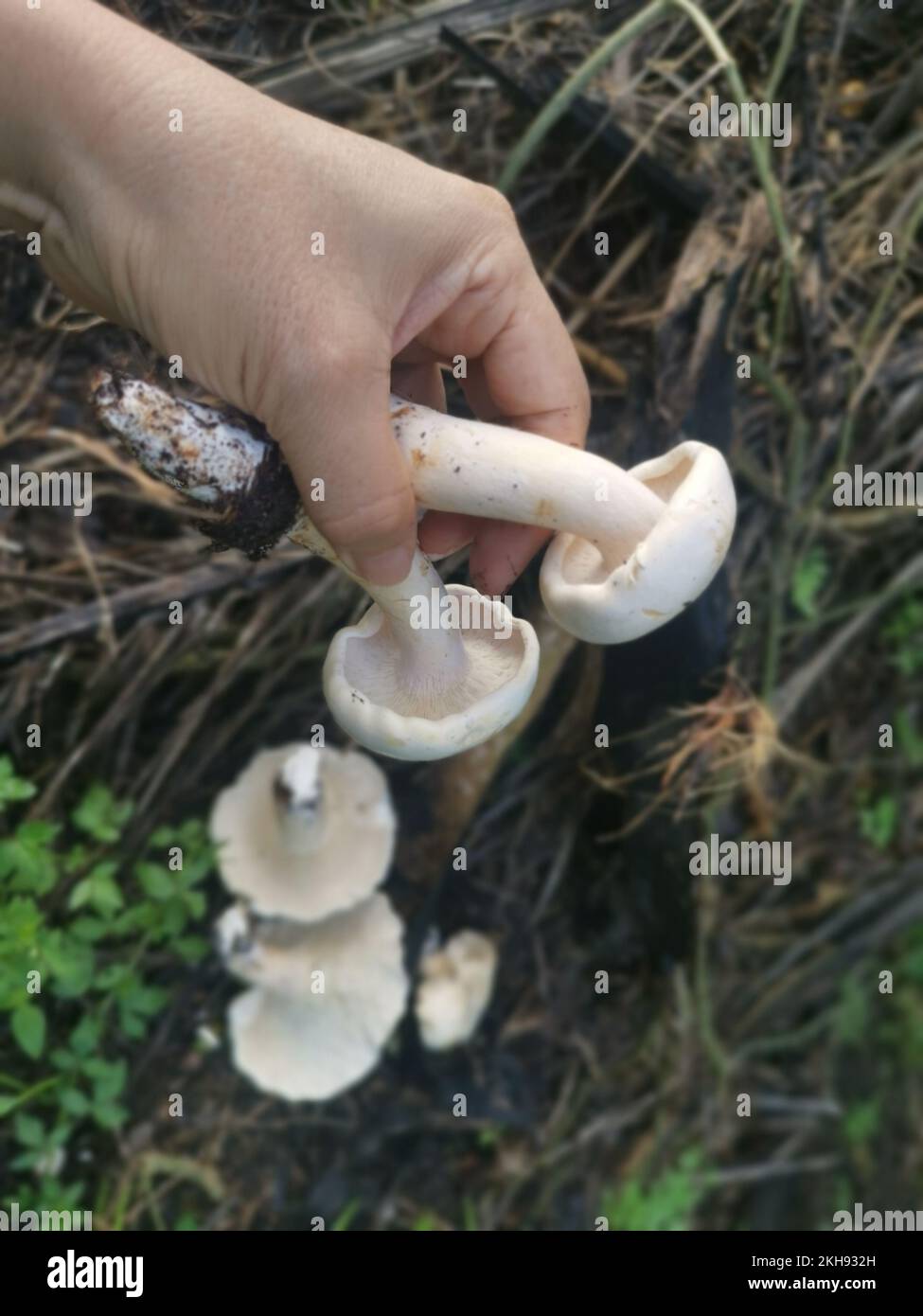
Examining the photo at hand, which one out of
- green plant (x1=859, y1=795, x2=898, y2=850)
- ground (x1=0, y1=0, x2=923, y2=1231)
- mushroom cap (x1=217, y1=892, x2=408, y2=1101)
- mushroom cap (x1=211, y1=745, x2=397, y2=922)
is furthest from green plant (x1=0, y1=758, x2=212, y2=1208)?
green plant (x1=859, y1=795, x2=898, y2=850)

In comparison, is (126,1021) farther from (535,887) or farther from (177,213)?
(177,213)

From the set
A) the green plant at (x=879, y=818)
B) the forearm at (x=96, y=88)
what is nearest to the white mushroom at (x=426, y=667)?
the forearm at (x=96, y=88)
